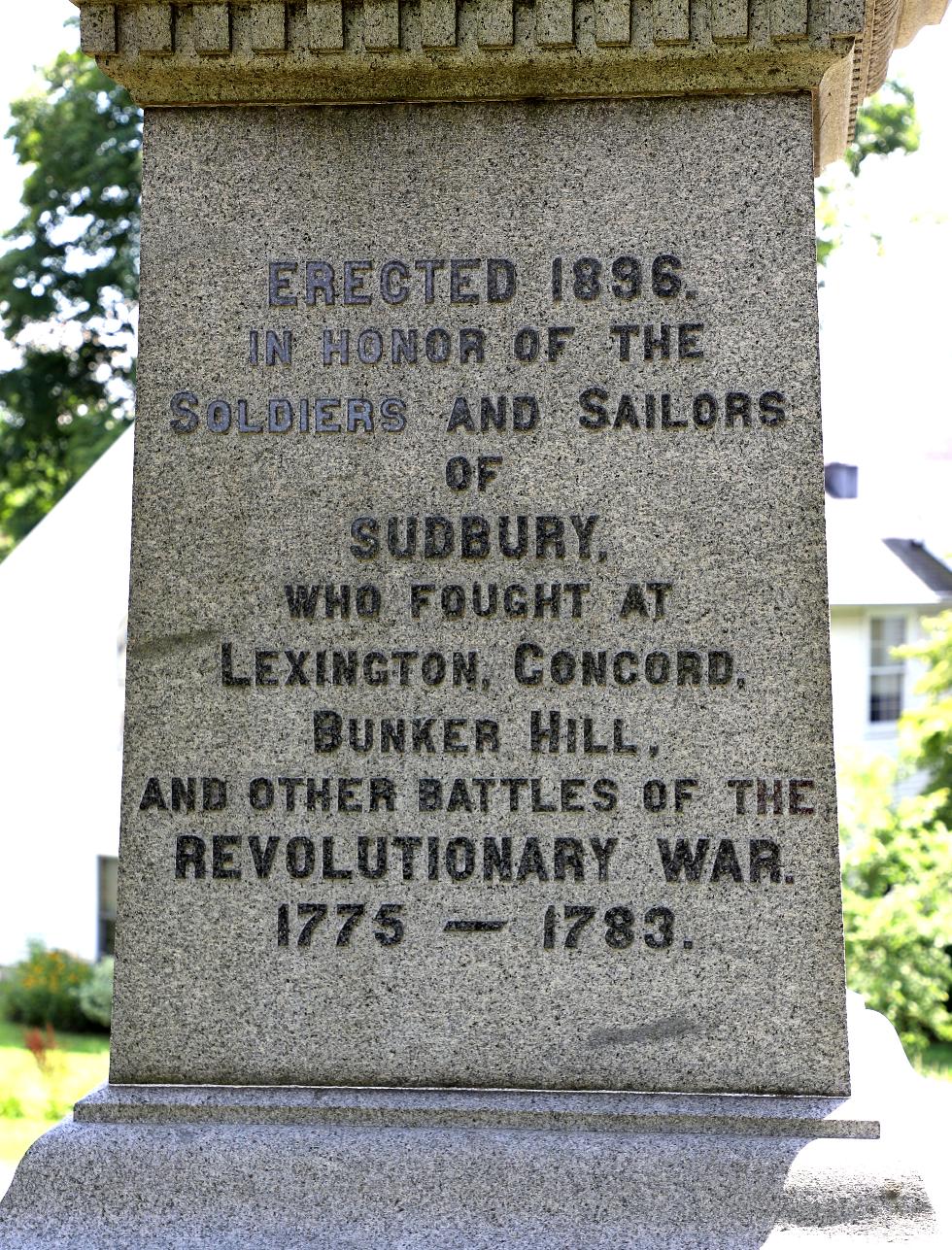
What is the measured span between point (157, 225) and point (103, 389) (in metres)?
26.6

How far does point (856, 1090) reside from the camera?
342 centimetres

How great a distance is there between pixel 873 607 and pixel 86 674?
13161 mm

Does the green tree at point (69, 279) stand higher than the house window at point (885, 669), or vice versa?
the green tree at point (69, 279)

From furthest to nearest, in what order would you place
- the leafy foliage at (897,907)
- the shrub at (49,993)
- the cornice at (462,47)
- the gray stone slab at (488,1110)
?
the shrub at (49,993) < the leafy foliage at (897,907) < the cornice at (462,47) < the gray stone slab at (488,1110)

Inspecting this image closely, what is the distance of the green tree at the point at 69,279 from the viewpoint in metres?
26.5

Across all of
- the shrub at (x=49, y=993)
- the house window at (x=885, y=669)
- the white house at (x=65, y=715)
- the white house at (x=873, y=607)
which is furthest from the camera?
the house window at (x=885, y=669)

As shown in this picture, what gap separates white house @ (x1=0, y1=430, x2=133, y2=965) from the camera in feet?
78.6

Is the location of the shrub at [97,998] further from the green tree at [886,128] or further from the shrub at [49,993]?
the green tree at [886,128]

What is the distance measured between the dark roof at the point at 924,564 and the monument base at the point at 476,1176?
2356 cm

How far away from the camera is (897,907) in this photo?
51.3 feet

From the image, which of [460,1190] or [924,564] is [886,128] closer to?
[924,564]

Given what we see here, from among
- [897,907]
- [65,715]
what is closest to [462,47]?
[897,907]

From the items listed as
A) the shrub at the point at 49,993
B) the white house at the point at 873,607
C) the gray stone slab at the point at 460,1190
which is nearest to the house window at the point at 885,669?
the white house at the point at 873,607

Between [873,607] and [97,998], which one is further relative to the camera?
[873,607]
